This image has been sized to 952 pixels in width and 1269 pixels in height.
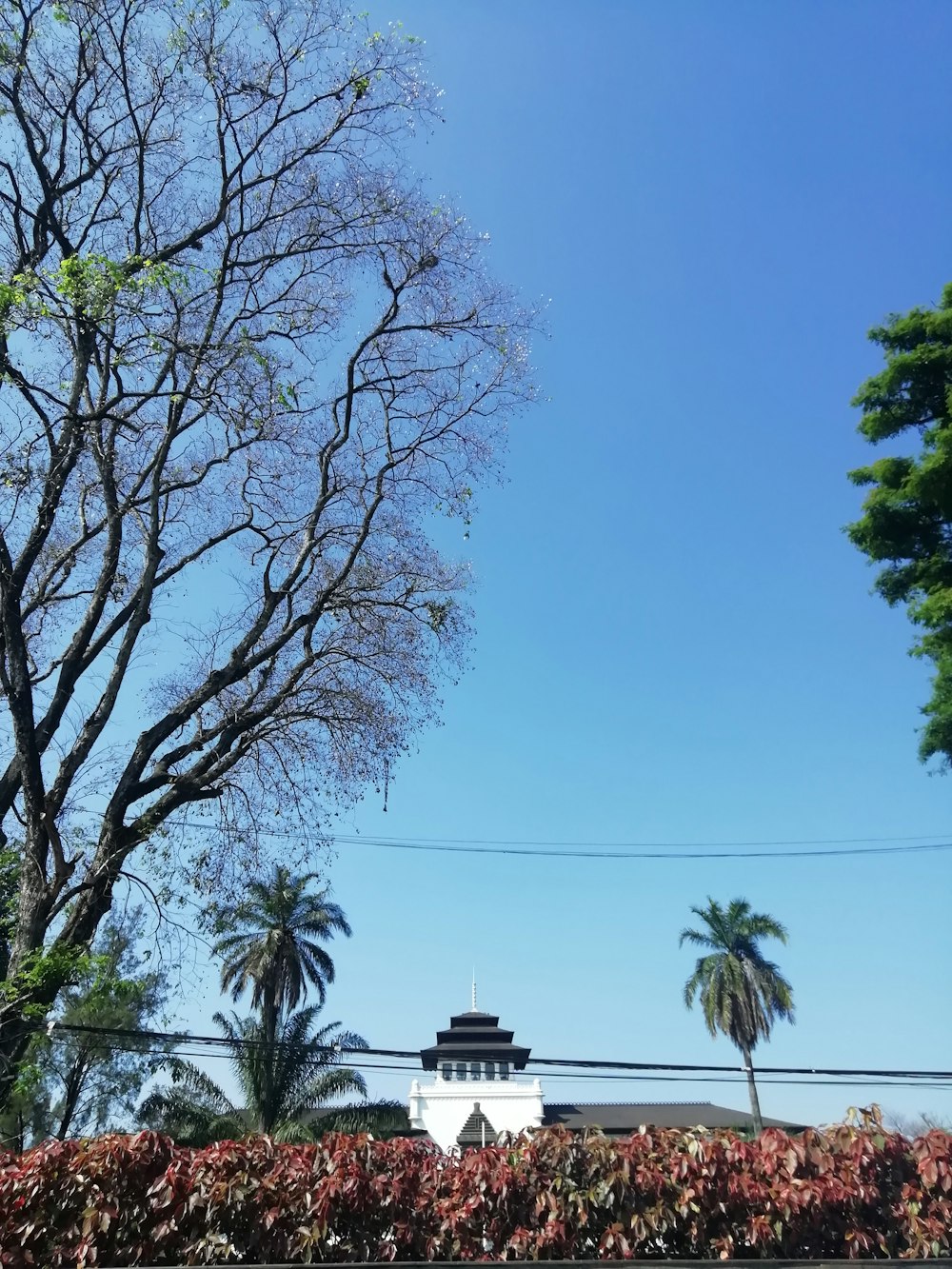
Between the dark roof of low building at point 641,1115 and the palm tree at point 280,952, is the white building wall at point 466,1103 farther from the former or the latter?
the palm tree at point 280,952

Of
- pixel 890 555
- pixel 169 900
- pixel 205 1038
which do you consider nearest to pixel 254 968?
A: pixel 205 1038

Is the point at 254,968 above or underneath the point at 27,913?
above

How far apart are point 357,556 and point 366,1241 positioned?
7.55 m

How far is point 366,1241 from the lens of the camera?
5477 millimetres

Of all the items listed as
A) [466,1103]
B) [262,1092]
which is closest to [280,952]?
[262,1092]

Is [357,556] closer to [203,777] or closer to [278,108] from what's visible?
[203,777]

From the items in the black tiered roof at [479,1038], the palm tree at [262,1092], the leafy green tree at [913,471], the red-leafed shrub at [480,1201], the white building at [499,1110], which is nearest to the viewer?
the red-leafed shrub at [480,1201]

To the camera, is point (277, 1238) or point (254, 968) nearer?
point (277, 1238)

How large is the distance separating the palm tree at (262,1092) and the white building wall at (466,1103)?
11341 mm

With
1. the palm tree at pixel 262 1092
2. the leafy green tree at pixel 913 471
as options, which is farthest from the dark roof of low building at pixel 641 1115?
the leafy green tree at pixel 913 471

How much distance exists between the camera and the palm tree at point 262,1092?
72.5 feet

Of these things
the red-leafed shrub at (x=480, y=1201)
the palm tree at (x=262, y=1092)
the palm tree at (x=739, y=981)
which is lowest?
the red-leafed shrub at (x=480, y=1201)

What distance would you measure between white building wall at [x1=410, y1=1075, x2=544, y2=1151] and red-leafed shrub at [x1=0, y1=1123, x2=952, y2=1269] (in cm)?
3111

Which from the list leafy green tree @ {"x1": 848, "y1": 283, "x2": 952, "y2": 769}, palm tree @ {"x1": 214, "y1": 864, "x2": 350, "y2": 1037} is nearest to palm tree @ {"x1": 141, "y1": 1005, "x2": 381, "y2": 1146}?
palm tree @ {"x1": 214, "y1": 864, "x2": 350, "y2": 1037}
